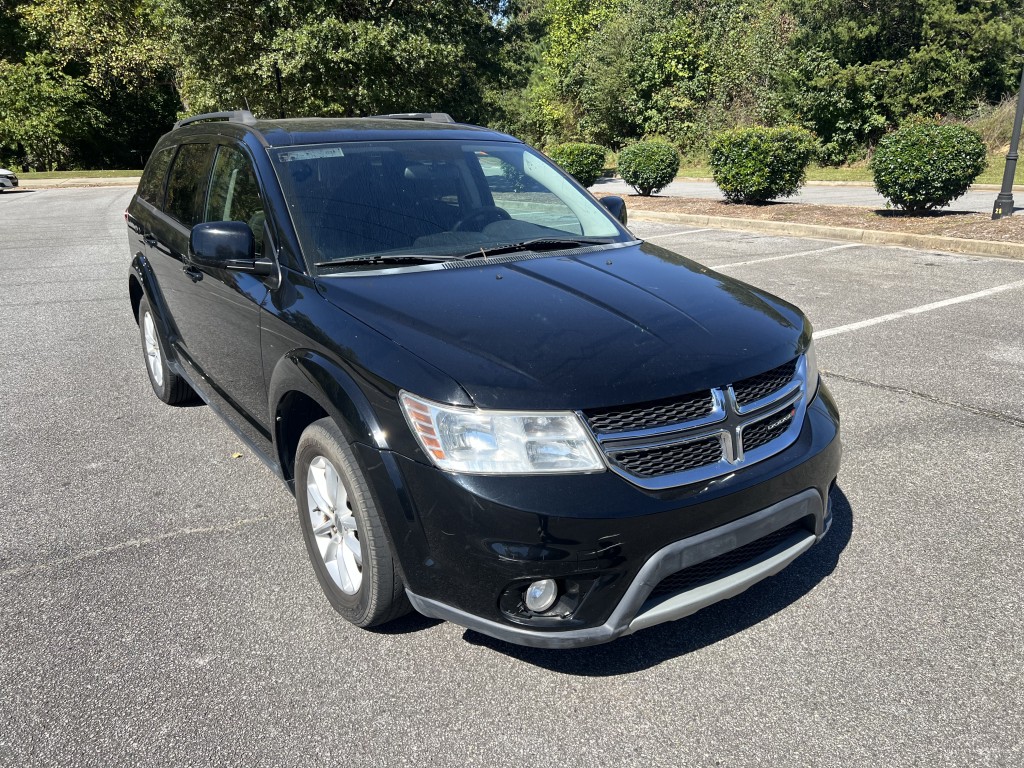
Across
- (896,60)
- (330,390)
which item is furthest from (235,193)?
(896,60)

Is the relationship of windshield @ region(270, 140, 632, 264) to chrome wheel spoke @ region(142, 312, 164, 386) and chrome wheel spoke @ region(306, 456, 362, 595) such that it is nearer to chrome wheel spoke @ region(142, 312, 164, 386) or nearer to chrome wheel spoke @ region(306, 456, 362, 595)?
chrome wheel spoke @ region(306, 456, 362, 595)

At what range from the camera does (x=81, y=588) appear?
3168 millimetres

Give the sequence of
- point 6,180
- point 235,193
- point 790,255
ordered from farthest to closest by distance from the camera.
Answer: point 6,180 < point 790,255 < point 235,193

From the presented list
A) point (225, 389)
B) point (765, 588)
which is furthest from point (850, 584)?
point (225, 389)

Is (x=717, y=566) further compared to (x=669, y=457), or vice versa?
(x=717, y=566)

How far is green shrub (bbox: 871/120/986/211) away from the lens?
1220 centimetres

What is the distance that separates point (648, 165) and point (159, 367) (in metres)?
15.8

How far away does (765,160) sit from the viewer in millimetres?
15414

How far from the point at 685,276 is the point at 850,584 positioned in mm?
1398

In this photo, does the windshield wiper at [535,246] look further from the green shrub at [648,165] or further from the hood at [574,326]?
the green shrub at [648,165]

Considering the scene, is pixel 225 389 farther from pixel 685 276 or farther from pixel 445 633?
pixel 685 276

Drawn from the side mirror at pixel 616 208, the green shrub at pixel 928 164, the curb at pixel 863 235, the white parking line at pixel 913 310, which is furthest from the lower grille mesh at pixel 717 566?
the green shrub at pixel 928 164

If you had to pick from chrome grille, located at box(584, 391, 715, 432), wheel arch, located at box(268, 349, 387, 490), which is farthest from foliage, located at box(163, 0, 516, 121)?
chrome grille, located at box(584, 391, 715, 432)

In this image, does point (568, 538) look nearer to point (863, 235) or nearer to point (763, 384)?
point (763, 384)
